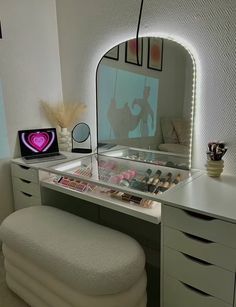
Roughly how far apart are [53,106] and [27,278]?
53.5 inches

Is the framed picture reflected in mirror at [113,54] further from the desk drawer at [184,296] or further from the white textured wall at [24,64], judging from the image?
the desk drawer at [184,296]

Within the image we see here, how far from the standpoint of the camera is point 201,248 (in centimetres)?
101

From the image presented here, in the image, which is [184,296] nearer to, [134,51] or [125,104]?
[125,104]

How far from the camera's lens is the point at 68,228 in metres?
1.36

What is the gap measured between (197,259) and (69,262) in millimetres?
569

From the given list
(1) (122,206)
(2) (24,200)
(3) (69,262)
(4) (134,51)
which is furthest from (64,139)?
(3) (69,262)

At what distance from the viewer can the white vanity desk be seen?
95 cm

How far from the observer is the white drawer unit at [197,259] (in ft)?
3.13

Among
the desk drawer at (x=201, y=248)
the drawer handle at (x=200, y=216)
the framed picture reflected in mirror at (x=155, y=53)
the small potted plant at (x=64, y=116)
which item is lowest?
the desk drawer at (x=201, y=248)

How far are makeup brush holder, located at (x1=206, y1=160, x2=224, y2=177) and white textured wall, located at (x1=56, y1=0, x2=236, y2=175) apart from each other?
0.31 feet

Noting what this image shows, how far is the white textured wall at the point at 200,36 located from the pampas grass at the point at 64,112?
42 centimetres

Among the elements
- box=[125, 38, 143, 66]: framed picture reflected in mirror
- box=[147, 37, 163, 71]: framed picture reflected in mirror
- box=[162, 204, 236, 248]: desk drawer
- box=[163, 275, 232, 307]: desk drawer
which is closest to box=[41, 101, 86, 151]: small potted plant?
box=[125, 38, 143, 66]: framed picture reflected in mirror

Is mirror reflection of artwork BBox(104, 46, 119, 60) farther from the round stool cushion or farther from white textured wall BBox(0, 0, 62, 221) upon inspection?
the round stool cushion

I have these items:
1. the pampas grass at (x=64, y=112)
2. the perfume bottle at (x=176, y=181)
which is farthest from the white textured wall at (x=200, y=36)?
the pampas grass at (x=64, y=112)
